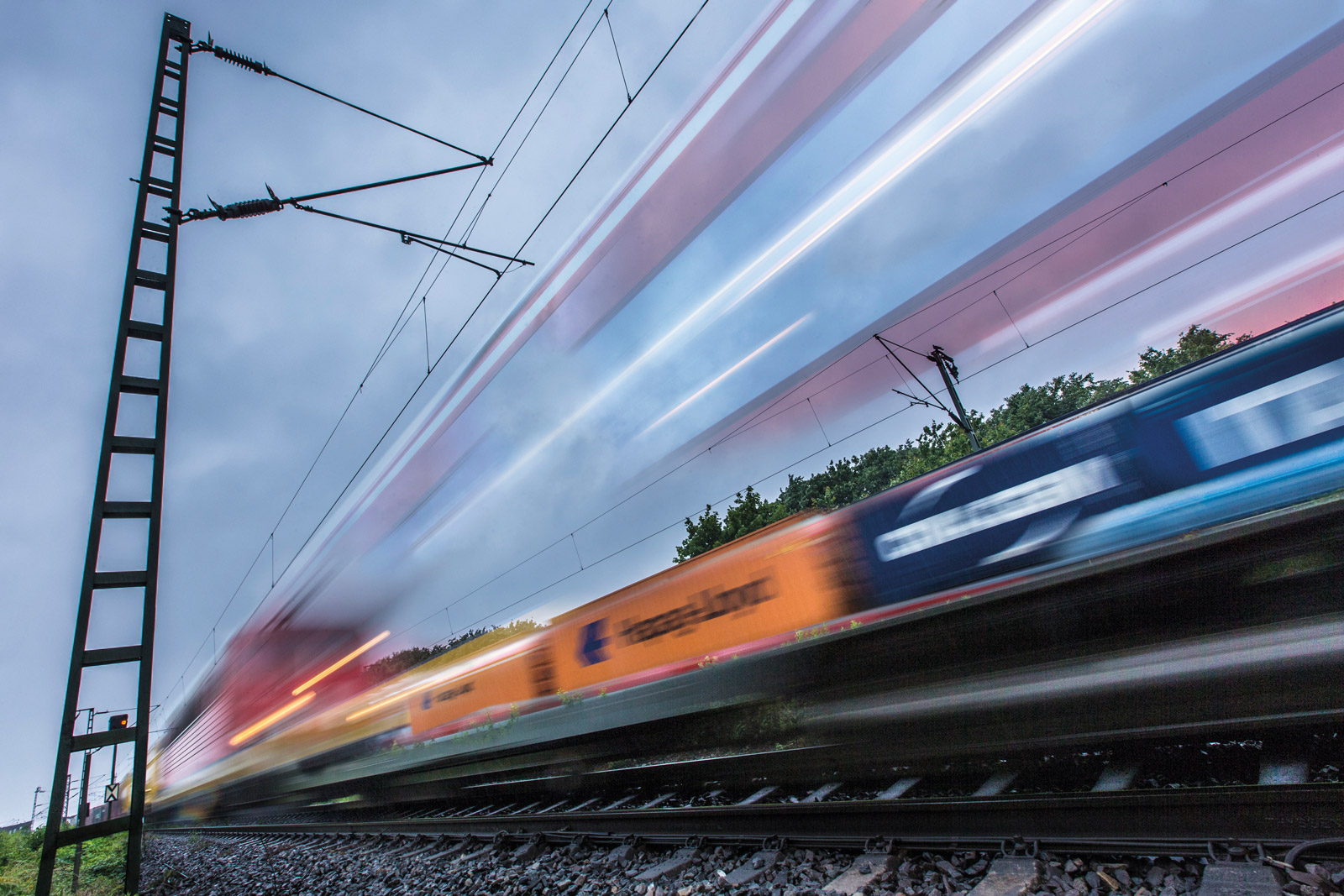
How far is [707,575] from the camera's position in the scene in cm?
474

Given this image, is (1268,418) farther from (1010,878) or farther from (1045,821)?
(1010,878)

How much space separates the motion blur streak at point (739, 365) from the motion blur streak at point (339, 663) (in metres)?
6.59

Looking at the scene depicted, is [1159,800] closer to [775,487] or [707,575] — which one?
[707,575]

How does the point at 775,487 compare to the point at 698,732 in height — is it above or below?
above

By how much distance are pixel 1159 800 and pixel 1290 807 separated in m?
0.34

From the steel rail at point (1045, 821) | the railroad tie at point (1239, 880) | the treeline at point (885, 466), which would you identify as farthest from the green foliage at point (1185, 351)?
the railroad tie at point (1239, 880)

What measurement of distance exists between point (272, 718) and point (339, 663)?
Result: 9.51ft

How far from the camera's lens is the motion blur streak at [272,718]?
10094mm

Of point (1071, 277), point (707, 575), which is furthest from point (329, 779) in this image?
point (1071, 277)

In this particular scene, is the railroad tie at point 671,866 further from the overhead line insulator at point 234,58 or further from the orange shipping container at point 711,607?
the overhead line insulator at point 234,58

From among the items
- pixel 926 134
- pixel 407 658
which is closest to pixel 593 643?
pixel 407 658

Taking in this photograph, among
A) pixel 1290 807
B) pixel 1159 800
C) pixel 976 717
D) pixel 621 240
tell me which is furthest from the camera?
pixel 621 240

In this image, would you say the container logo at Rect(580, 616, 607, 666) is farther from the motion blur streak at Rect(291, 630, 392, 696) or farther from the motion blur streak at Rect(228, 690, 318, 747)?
the motion blur streak at Rect(228, 690, 318, 747)

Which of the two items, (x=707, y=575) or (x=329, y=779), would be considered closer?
(x=707, y=575)
